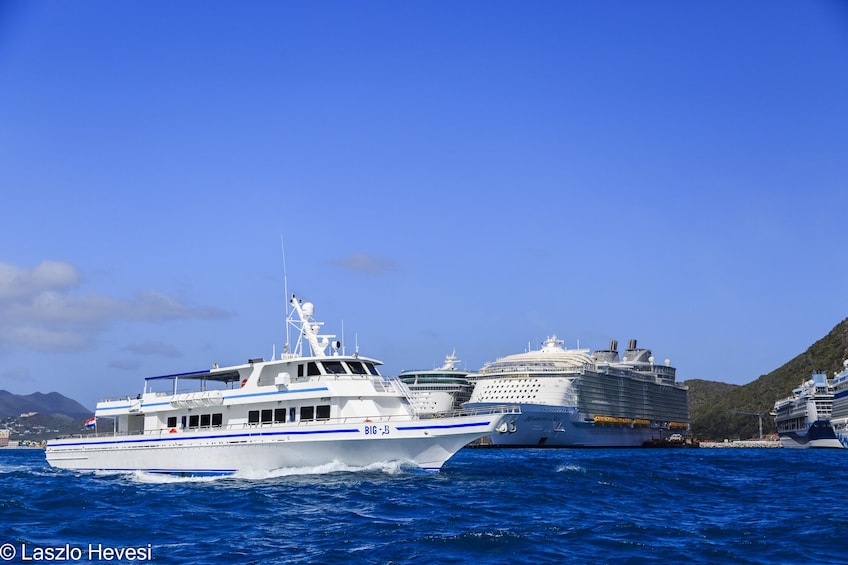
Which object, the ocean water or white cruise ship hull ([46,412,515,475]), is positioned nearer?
the ocean water

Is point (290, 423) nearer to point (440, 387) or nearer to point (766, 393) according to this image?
point (440, 387)

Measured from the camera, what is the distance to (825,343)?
17650 cm

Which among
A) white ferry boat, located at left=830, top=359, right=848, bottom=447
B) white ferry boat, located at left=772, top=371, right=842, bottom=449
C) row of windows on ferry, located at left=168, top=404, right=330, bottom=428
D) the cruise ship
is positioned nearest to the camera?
row of windows on ferry, located at left=168, top=404, right=330, bottom=428

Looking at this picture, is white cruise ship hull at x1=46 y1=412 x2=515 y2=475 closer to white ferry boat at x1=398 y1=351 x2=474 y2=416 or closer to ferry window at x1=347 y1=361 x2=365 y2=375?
ferry window at x1=347 y1=361 x2=365 y2=375

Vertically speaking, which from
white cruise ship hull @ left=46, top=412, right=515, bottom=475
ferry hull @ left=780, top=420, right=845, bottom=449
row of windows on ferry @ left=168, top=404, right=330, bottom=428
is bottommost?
ferry hull @ left=780, top=420, right=845, bottom=449

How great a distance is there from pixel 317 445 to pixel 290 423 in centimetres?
166

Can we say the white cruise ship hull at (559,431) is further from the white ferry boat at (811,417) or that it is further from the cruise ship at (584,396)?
the white ferry boat at (811,417)

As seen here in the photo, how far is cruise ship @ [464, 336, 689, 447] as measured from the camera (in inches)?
3775

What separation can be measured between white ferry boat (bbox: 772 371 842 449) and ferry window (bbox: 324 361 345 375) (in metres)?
87.3

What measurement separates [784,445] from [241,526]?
119830mm

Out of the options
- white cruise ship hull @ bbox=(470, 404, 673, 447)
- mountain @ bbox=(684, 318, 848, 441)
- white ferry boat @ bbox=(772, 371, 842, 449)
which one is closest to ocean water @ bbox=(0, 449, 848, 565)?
white cruise ship hull @ bbox=(470, 404, 673, 447)

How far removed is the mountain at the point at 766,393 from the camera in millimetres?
170250

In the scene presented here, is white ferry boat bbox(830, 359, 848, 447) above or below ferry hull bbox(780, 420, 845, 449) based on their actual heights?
above

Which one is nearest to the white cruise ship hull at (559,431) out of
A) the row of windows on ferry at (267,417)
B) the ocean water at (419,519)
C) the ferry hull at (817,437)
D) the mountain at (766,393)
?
the ferry hull at (817,437)
